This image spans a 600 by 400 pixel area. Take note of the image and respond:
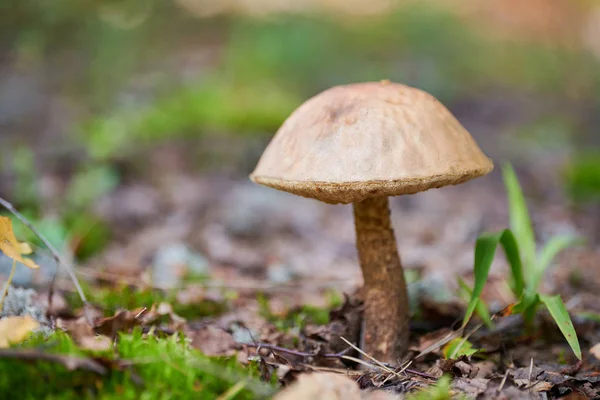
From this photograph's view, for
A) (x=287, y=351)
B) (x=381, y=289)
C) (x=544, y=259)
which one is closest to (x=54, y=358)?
(x=287, y=351)

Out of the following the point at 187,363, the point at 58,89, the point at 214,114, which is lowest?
the point at 187,363

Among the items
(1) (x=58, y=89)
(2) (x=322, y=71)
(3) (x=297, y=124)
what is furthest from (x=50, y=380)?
(2) (x=322, y=71)

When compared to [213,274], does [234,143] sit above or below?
above

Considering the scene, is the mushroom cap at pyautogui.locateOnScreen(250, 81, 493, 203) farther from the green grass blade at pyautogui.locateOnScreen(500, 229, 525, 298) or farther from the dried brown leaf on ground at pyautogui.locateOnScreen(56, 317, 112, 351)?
the dried brown leaf on ground at pyautogui.locateOnScreen(56, 317, 112, 351)

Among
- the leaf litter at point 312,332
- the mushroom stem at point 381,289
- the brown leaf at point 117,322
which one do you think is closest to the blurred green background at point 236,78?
the leaf litter at point 312,332

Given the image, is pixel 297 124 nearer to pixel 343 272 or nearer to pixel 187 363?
pixel 187 363

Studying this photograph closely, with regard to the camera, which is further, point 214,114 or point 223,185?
point 214,114

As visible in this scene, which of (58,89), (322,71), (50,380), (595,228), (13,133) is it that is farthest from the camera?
(322,71)

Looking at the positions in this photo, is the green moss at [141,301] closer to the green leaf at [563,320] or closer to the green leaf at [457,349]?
the green leaf at [457,349]
